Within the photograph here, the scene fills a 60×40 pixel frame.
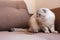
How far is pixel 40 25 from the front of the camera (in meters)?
1.79

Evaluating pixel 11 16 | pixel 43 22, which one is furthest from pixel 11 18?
pixel 43 22

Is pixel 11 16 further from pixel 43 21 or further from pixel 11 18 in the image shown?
pixel 43 21

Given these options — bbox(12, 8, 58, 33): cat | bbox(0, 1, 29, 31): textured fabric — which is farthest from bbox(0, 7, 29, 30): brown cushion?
bbox(12, 8, 58, 33): cat

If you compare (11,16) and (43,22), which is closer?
(43,22)

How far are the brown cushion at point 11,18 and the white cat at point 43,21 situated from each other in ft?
0.69

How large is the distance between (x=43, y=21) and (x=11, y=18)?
0.48 meters

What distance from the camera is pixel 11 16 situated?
195 cm

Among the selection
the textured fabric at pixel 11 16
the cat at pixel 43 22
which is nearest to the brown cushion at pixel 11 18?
the textured fabric at pixel 11 16

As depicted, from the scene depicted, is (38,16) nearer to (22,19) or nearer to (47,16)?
(47,16)

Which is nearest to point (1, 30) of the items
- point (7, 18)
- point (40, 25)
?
point (7, 18)

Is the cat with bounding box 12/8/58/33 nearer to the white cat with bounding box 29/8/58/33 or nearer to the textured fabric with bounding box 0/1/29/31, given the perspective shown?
the white cat with bounding box 29/8/58/33

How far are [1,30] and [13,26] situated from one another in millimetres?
176

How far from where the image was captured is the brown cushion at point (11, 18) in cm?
191

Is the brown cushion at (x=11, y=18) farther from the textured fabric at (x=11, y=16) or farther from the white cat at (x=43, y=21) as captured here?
the white cat at (x=43, y=21)
